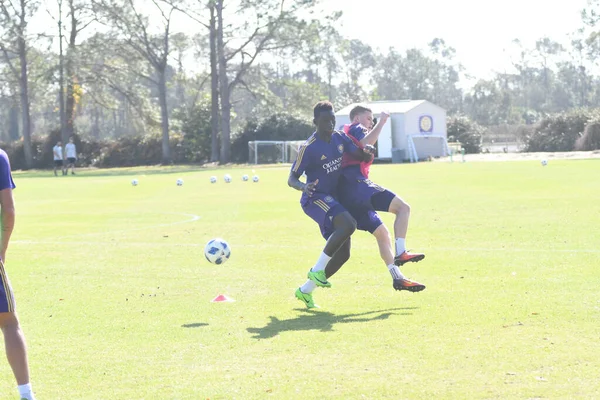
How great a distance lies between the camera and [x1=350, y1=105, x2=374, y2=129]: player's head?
32.5 ft

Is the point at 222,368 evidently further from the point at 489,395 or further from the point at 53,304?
the point at 53,304

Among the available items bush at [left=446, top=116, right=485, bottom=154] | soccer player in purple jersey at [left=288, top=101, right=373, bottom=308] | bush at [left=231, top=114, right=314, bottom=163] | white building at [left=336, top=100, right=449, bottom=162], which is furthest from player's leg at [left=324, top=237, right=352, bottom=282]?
bush at [left=446, top=116, right=485, bottom=154]

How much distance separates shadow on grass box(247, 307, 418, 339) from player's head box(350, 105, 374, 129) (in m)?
2.13

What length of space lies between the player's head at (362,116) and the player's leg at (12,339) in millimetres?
5043

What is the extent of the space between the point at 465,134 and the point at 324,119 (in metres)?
63.8

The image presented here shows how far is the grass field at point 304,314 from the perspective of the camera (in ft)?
20.8

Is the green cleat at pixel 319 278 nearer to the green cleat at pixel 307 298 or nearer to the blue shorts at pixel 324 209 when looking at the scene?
the green cleat at pixel 307 298

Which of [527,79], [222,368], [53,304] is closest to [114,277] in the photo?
[53,304]

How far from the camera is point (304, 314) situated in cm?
903

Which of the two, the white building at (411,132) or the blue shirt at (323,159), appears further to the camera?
the white building at (411,132)

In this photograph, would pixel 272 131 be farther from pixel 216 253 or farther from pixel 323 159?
pixel 323 159

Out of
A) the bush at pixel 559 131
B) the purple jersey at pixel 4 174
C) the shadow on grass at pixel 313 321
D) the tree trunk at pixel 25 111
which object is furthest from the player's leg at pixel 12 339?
the tree trunk at pixel 25 111

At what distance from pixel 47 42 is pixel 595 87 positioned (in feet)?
285

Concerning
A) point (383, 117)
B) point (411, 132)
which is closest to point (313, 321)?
point (383, 117)
